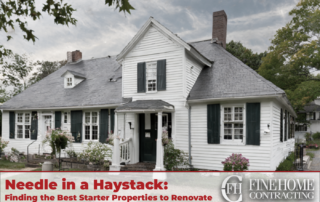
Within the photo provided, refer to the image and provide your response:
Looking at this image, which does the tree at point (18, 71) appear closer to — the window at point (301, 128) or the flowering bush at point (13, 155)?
the flowering bush at point (13, 155)

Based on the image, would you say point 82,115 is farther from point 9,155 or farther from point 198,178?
point 198,178

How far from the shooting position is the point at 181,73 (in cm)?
1035

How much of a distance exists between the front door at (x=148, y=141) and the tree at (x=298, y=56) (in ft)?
34.8

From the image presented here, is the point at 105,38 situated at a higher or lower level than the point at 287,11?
lower

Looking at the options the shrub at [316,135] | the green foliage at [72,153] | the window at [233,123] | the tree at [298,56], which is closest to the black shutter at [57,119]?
the green foliage at [72,153]

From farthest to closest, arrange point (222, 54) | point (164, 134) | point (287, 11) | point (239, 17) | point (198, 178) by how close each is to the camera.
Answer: point (287, 11) < point (239, 17) < point (222, 54) < point (164, 134) < point (198, 178)

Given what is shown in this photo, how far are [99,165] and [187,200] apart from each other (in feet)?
17.3

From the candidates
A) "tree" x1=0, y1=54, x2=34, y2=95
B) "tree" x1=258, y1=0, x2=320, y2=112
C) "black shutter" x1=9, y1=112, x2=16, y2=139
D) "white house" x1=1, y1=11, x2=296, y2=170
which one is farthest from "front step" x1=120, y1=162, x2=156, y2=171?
"tree" x1=0, y1=54, x2=34, y2=95

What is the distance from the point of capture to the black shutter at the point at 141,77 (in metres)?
11.1

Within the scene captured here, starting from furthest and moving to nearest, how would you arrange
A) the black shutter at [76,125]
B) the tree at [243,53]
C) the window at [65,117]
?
the tree at [243,53]
the window at [65,117]
the black shutter at [76,125]

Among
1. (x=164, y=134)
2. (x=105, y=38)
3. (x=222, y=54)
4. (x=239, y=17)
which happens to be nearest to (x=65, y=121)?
(x=105, y=38)

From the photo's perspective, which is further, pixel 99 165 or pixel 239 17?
pixel 239 17

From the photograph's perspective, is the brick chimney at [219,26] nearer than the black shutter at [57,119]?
No

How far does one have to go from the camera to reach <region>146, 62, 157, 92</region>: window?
1101 centimetres
